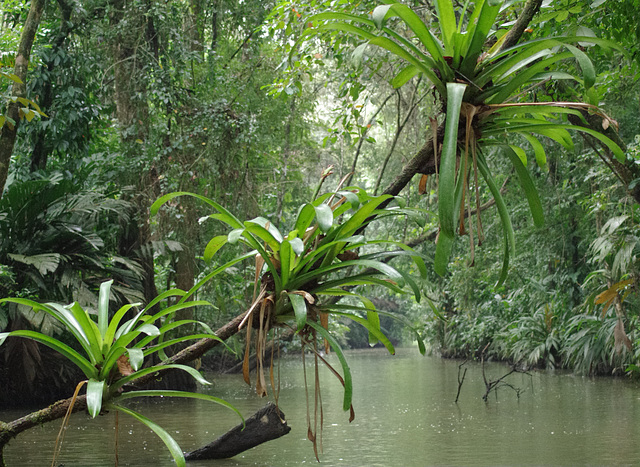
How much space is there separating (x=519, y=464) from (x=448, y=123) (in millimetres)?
3160

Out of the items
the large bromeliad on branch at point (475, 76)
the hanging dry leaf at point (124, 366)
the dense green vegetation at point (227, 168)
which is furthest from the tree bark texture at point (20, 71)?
the large bromeliad on branch at point (475, 76)

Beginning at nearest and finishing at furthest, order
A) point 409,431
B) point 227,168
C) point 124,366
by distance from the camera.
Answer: point 124,366 → point 409,431 → point 227,168

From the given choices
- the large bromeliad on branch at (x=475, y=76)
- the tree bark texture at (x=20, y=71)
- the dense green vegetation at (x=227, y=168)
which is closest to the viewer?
the large bromeliad on branch at (x=475, y=76)

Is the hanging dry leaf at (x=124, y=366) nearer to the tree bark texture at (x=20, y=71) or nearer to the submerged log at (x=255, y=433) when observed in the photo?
the submerged log at (x=255, y=433)

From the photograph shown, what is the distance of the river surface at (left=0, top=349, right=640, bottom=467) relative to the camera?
4.23 metres

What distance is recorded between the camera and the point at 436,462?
4090 millimetres

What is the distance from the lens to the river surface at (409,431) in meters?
4.23

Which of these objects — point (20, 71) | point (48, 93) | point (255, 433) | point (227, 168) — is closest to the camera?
point (255, 433)

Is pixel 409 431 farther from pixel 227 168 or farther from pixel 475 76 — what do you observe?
pixel 227 168

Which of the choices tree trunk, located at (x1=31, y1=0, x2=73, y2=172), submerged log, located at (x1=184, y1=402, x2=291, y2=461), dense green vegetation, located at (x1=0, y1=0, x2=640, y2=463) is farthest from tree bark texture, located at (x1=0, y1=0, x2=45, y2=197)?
tree trunk, located at (x1=31, y1=0, x2=73, y2=172)

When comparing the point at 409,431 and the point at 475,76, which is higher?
the point at 475,76

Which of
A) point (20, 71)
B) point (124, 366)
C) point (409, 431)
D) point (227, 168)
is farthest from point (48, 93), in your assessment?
point (124, 366)

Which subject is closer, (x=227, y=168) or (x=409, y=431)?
(x=409, y=431)

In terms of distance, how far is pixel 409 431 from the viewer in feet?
18.1
